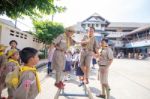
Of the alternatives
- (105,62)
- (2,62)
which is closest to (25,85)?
(2,62)

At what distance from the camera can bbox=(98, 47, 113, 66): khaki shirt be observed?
7.62 metres

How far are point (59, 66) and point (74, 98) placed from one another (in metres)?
1.39

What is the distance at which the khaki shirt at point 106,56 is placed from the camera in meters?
7.62

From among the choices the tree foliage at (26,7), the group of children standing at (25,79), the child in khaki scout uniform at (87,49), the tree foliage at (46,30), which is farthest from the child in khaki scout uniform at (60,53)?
the tree foliage at (46,30)

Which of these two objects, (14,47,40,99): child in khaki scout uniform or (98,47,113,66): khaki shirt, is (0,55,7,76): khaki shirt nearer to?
(14,47,40,99): child in khaki scout uniform

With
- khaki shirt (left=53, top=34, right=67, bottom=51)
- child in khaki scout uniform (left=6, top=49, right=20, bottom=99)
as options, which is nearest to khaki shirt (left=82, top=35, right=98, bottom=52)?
khaki shirt (left=53, top=34, right=67, bottom=51)

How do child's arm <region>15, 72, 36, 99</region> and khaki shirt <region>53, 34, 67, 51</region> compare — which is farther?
Result: khaki shirt <region>53, 34, 67, 51</region>

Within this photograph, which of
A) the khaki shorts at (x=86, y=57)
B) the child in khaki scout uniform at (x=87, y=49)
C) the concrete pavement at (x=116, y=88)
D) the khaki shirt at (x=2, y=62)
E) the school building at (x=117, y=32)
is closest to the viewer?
the khaki shirt at (x=2, y=62)

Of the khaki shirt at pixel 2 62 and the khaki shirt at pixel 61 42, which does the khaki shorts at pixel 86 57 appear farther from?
the khaki shirt at pixel 2 62

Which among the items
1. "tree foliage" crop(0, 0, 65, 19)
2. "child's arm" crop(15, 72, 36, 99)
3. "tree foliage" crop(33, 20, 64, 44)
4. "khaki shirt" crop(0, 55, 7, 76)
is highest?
"tree foliage" crop(33, 20, 64, 44)

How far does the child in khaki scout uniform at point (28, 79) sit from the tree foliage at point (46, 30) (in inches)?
1372

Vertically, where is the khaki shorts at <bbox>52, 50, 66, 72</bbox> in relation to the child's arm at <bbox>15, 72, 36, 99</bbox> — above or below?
above

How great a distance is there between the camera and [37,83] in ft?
12.2

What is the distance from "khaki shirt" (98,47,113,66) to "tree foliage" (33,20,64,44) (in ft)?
103
